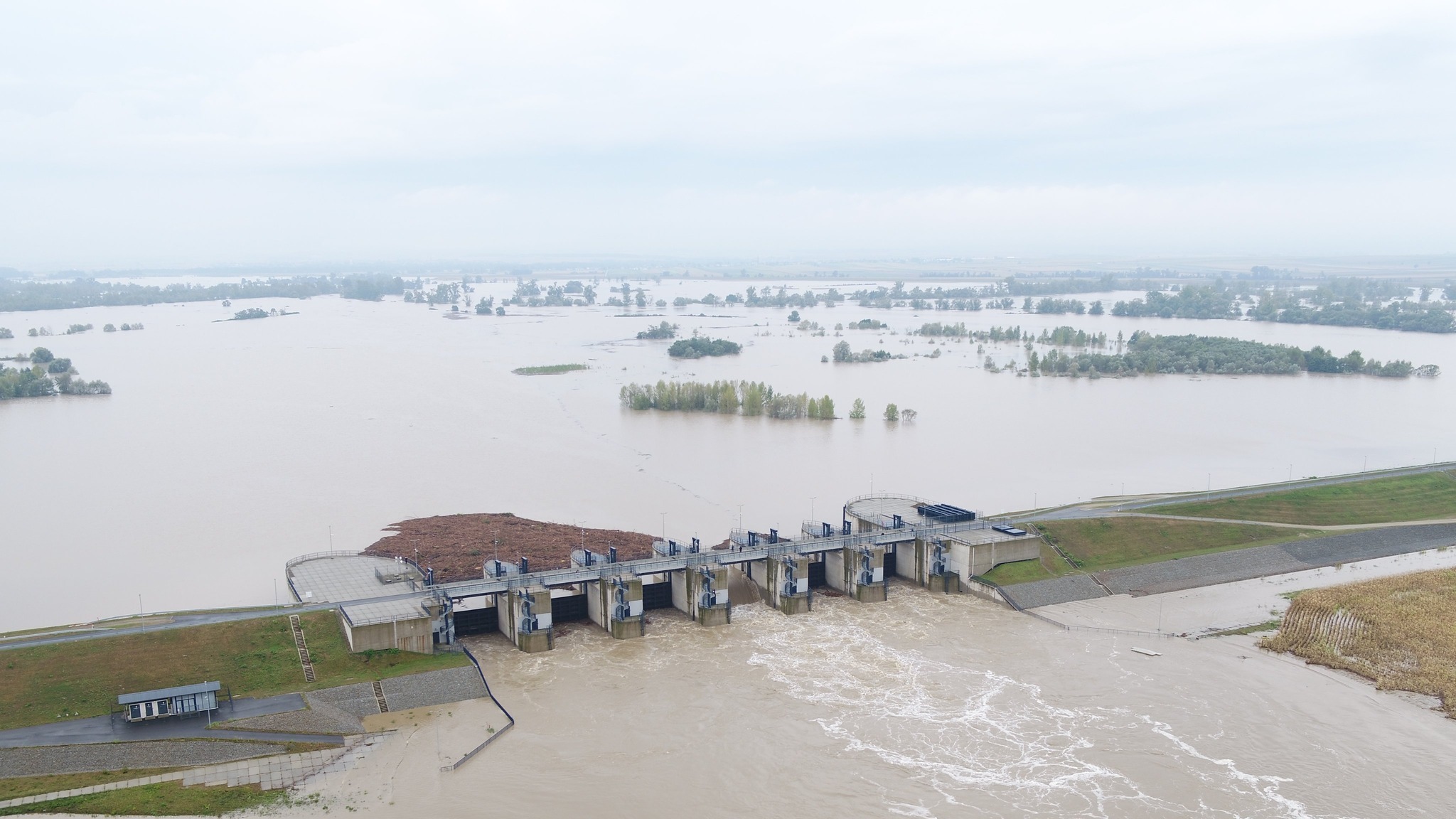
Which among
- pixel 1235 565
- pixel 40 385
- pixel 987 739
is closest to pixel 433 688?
pixel 987 739

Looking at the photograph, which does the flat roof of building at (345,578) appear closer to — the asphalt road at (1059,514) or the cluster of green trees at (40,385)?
the asphalt road at (1059,514)

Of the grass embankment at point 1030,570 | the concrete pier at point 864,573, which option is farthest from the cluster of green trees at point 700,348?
the grass embankment at point 1030,570

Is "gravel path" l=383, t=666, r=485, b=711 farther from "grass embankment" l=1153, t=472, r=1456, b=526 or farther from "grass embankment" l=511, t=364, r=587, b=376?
"grass embankment" l=511, t=364, r=587, b=376

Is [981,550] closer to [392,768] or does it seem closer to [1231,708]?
[1231,708]

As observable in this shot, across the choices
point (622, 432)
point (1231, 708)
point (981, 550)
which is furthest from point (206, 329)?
point (1231, 708)

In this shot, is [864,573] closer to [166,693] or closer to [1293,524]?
[1293,524]

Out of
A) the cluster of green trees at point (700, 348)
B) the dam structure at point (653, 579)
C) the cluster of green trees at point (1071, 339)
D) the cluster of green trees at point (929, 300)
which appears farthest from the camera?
the cluster of green trees at point (929, 300)

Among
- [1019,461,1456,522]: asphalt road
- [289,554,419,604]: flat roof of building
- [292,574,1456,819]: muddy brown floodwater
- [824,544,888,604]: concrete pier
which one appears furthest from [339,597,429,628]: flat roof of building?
[1019,461,1456,522]: asphalt road

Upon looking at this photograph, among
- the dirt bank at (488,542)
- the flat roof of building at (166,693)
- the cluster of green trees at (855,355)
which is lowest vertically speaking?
the dirt bank at (488,542)
